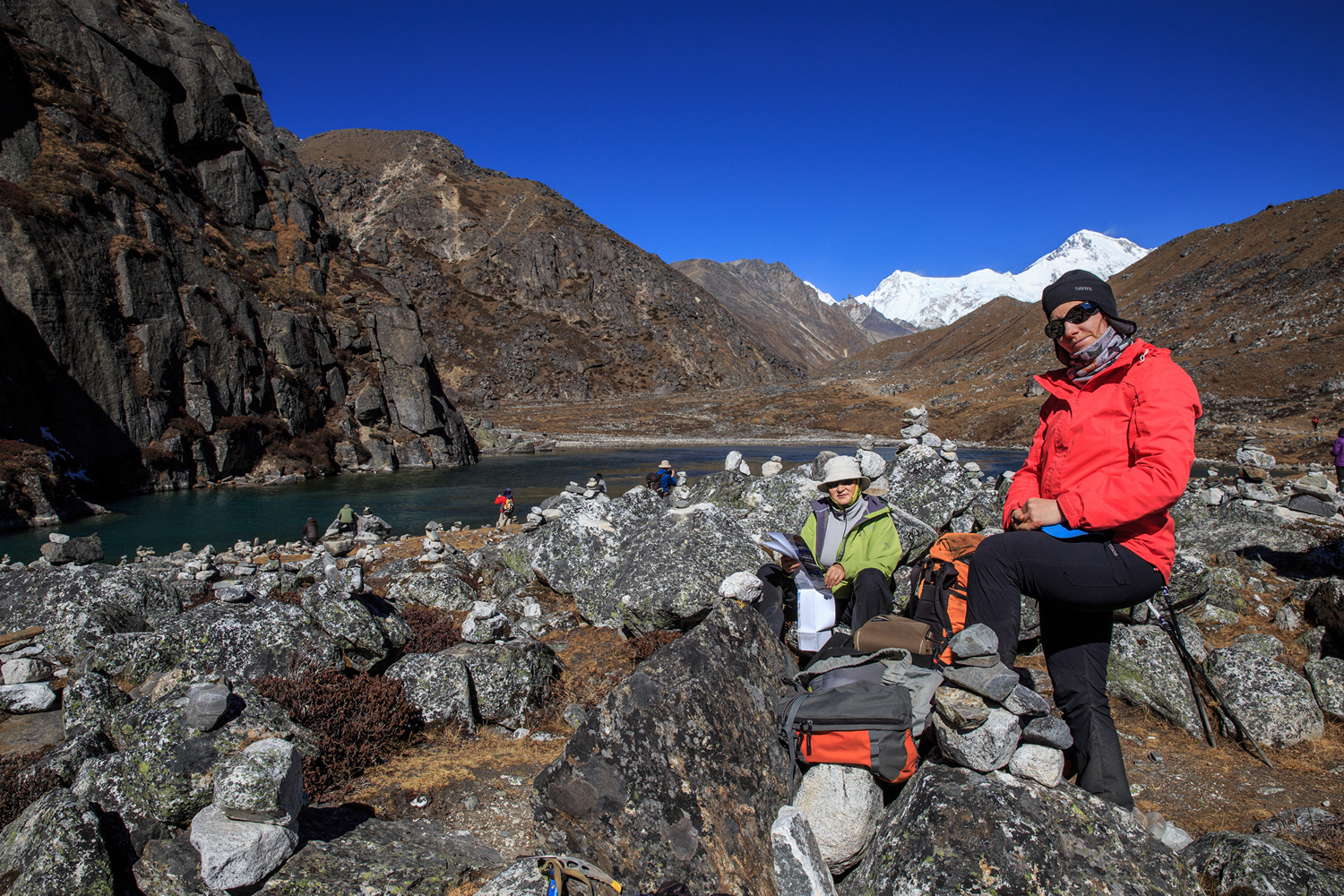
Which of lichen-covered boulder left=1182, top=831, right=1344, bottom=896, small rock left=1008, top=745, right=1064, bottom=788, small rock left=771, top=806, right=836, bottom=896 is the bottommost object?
lichen-covered boulder left=1182, top=831, right=1344, bottom=896

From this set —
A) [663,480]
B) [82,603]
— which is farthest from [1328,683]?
[82,603]

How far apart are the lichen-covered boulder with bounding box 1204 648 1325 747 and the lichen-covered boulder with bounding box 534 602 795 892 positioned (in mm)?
3791

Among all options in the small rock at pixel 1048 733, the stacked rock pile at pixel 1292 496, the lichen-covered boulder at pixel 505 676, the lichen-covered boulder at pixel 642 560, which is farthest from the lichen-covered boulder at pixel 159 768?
the stacked rock pile at pixel 1292 496

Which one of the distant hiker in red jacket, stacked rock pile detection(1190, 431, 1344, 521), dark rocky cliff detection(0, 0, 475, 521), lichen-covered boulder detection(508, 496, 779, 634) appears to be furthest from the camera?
dark rocky cliff detection(0, 0, 475, 521)

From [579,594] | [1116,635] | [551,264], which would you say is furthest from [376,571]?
[551,264]

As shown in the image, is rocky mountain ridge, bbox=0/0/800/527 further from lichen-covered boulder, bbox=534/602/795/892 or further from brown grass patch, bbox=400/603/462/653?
lichen-covered boulder, bbox=534/602/795/892

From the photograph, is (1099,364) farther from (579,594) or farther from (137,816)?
(579,594)

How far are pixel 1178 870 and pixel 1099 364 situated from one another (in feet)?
6.92

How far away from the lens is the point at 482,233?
110 meters

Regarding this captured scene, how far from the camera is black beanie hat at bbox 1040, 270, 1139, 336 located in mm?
2830

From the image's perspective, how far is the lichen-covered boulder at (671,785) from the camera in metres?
2.76

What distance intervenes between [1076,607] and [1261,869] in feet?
4.49

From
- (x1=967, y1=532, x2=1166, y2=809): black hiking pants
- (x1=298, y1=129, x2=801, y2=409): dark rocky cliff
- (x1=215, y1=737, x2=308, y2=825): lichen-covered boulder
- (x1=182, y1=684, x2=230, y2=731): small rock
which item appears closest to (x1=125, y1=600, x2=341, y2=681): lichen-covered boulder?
(x1=182, y1=684, x2=230, y2=731): small rock

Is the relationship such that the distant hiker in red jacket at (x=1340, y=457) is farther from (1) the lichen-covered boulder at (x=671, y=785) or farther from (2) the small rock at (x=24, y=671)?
(2) the small rock at (x=24, y=671)
